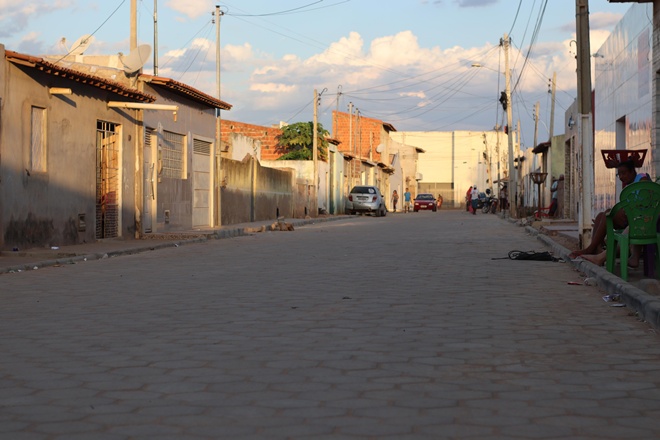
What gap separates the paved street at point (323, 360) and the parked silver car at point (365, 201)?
43.2m

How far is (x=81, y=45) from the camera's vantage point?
82.4ft

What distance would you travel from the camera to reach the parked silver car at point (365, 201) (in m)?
55.8

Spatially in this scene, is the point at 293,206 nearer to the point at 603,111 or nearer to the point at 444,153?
the point at 603,111

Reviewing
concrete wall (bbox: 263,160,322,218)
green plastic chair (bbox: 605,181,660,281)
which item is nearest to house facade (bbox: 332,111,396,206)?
concrete wall (bbox: 263,160,322,218)

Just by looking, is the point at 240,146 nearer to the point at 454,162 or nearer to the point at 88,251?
the point at 88,251

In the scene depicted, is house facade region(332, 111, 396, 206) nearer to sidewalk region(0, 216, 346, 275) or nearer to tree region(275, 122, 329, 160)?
tree region(275, 122, 329, 160)

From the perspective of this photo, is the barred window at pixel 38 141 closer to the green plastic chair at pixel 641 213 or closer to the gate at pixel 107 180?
the gate at pixel 107 180

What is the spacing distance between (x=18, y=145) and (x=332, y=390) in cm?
1380

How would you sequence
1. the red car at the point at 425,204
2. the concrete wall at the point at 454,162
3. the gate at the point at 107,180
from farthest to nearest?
the concrete wall at the point at 454,162, the red car at the point at 425,204, the gate at the point at 107,180

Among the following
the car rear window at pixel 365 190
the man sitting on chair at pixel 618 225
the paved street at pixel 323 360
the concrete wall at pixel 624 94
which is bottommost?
the paved street at pixel 323 360

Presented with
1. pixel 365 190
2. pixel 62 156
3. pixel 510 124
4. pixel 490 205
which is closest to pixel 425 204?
pixel 490 205

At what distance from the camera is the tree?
5662 cm

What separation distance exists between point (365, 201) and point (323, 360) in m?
49.5

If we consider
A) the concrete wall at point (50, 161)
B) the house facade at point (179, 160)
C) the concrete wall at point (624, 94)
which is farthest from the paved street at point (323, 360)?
the house facade at point (179, 160)
